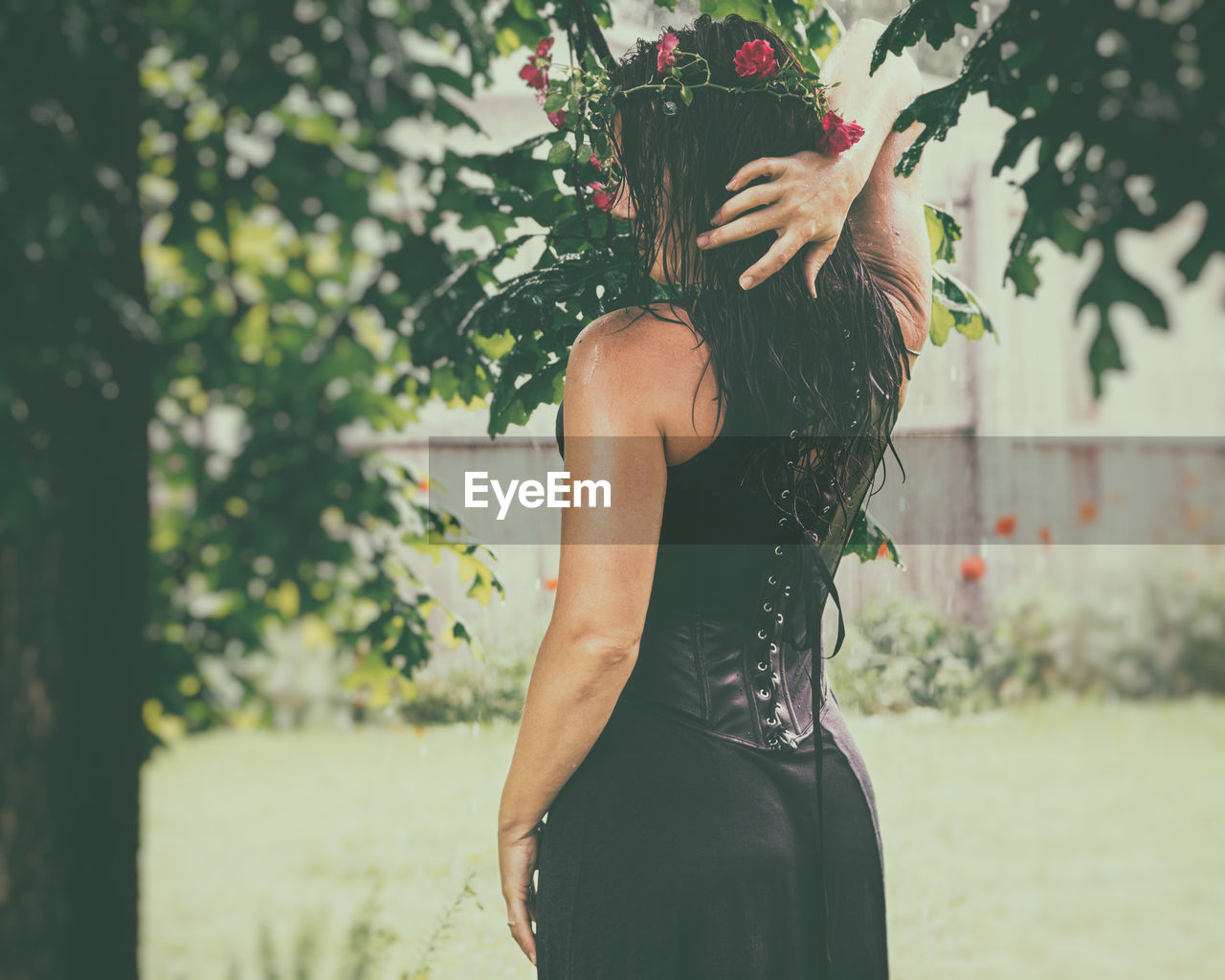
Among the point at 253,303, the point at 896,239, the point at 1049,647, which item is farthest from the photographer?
the point at 1049,647

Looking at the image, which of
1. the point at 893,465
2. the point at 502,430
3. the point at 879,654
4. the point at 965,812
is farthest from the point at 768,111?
the point at 965,812

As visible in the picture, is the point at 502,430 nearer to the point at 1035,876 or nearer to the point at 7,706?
the point at 7,706

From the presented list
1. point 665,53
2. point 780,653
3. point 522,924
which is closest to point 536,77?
point 665,53

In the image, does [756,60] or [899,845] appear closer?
[756,60]

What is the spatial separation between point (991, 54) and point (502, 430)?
1.02 m

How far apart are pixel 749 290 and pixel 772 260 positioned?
0.17 ft

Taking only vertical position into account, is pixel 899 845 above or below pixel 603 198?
below

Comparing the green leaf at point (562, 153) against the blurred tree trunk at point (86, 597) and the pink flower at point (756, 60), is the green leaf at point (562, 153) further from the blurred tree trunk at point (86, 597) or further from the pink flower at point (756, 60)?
the blurred tree trunk at point (86, 597)

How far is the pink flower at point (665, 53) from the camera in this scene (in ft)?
4.25

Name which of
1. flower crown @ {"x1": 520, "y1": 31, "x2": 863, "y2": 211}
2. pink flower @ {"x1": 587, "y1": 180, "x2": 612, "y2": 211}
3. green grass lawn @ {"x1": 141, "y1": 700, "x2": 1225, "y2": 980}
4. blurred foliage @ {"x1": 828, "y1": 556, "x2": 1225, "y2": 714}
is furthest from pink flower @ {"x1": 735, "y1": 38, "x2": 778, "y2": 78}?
blurred foliage @ {"x1": 828, "y1": 556, "x2": 1225, "y2": 714}

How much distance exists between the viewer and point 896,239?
1.50 meters

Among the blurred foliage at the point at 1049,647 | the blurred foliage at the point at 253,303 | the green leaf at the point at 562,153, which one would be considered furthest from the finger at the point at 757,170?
the blurred foliage at the point at 1049,647

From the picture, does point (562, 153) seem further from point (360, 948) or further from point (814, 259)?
point (360, 948)

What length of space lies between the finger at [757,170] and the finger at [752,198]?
1 cm
